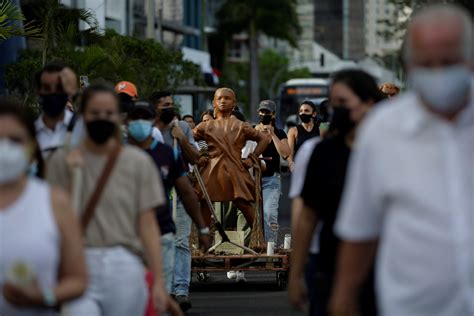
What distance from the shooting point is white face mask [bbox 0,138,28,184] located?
6.25 metres

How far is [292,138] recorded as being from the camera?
19.6m

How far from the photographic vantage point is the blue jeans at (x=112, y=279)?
750cm

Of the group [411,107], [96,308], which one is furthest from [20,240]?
[411,107]

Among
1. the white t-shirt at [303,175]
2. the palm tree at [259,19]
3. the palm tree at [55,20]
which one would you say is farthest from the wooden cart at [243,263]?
the palm tree at [259,19]

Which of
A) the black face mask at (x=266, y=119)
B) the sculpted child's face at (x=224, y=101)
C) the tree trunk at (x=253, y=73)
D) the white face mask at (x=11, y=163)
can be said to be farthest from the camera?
the tree trunk at (x=253, y=73)

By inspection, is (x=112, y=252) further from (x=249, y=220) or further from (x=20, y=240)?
(x=249, y=220)

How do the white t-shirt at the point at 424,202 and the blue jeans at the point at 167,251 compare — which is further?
the blue jeans at the point at 167,251

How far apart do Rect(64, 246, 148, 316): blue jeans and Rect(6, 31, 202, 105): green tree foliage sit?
42.1 ft

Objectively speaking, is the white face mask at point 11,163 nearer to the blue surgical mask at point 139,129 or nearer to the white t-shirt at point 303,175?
the white t-shirt at point 303,175

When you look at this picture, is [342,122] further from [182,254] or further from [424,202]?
[182,254]

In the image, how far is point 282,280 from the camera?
54.3 ft

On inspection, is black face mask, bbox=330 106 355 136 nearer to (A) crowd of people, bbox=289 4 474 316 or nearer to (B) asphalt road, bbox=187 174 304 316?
(A) crowd of people, bbox=289 4 474 316

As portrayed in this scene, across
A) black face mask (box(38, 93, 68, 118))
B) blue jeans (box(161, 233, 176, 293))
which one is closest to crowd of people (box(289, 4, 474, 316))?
black face mask (box(38, 93, 68, 118))

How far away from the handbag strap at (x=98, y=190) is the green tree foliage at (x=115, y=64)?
1289 cm
